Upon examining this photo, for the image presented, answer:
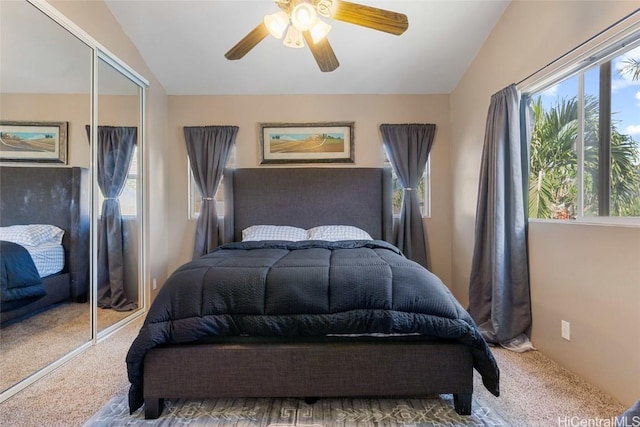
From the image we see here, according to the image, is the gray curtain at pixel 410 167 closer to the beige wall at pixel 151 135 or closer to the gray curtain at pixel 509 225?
the gray curtain at pixel 509 225

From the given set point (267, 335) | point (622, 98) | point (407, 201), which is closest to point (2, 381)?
point (267, 335)

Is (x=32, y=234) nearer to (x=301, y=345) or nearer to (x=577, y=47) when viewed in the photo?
(x=301, y=345)

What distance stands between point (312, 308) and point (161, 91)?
10.6 ft

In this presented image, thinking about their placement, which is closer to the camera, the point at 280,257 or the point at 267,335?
the point at 267,335

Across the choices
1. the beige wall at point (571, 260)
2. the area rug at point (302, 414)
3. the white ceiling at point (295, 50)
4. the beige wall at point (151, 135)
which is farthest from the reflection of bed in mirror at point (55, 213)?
the beige wall at point (571, 260)

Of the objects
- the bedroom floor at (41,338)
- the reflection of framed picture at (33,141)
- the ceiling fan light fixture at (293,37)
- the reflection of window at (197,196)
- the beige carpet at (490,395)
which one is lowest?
the beige carpet at (490,395)

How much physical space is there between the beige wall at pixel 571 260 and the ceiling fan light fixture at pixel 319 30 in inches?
63.0

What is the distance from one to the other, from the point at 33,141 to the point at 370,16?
7.85 feet

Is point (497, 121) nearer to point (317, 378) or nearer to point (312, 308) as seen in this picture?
point (312, 308)

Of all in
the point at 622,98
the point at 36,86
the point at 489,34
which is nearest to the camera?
the point at 622,98

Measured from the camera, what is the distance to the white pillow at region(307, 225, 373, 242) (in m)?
3.18

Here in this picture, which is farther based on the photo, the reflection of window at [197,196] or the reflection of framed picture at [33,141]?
the reflection of window at [197,196]

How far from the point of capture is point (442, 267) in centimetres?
368

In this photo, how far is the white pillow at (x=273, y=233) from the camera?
321cm
